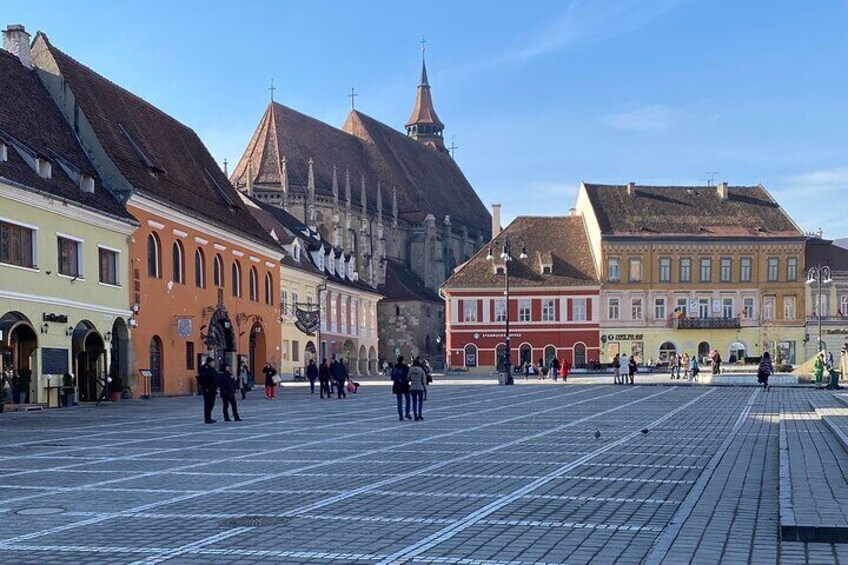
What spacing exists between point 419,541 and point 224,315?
38.9 m

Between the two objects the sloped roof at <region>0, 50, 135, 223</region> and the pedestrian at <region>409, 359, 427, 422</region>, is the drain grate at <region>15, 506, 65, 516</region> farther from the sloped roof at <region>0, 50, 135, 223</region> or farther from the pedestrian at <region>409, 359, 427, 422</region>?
the sloped roof at <region>0, 50, 135, 223</region>

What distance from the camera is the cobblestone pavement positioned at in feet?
29.3

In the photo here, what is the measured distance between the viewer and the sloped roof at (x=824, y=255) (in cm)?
8925

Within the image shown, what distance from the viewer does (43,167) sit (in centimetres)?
3272

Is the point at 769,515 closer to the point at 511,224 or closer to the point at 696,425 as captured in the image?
the point at 696,425

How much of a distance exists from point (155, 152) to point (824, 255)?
6374 cm

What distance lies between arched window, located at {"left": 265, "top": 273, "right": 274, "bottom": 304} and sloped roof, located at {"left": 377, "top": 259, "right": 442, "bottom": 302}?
1673 inches

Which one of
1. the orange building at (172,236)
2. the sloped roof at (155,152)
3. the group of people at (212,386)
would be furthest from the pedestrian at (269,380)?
the group of people at (212,386)

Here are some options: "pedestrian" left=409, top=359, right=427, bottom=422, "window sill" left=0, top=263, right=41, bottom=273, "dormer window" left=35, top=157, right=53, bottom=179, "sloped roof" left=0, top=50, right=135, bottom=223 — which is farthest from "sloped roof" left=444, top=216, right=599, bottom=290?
"pedestrian" left=409, top=359, right=427, bottom=422

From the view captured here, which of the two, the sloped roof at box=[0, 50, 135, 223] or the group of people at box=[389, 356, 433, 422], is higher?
the sloped roof at box=[0, 50, 135, 223]

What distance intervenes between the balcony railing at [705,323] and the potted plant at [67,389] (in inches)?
2301

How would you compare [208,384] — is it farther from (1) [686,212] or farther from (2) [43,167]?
(1) [686,212]

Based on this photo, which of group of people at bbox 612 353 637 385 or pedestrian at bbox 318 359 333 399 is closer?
pedestrian at bbox 318 359 333 399

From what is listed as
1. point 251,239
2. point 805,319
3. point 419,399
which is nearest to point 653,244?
point 805,319
